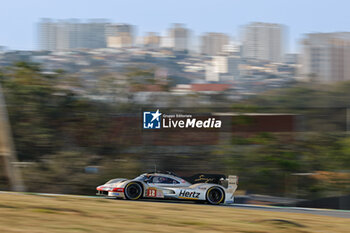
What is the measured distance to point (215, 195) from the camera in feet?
39.1

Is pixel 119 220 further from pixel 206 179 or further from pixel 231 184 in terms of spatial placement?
pixel 231 184

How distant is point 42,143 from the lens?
56.6 ft

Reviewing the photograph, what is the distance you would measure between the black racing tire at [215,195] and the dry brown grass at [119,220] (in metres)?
2.94

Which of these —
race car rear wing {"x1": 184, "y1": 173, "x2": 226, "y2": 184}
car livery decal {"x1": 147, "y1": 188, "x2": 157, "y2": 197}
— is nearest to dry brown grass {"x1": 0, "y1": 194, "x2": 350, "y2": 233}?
car livery decal {"x1": 147, "y1": 188, "x2": 157, "y2": 197}

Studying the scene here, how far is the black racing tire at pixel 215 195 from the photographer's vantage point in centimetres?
1184

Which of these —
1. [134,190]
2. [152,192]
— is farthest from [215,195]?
[134,190]

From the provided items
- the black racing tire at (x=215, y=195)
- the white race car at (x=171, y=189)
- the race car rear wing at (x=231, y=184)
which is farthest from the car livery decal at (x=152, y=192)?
the race car rear wing at (x=231, y=184)

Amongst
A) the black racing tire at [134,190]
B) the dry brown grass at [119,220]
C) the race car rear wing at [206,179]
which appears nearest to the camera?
the dry brown grass at [119,220]

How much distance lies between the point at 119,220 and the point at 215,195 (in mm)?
5249

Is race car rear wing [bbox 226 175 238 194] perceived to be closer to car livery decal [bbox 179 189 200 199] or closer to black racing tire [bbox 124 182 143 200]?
car livery decal [bbox 179 189 200 199]

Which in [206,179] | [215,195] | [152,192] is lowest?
[215,195]

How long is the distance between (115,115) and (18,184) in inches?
166

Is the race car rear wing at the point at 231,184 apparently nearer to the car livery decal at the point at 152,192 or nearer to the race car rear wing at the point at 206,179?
the race car rear wing at the point at 206,179

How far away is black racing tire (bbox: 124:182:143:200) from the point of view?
11766 millimetres
